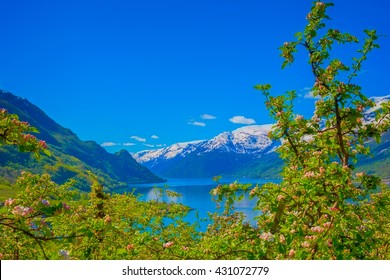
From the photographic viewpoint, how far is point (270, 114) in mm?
6773

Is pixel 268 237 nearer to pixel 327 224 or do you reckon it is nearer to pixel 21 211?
pixel 327 224

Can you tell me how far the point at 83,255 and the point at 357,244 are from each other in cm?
565

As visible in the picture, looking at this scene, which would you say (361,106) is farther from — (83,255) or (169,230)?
(169,230)

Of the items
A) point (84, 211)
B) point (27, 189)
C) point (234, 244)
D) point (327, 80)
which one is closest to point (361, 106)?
point (327, 80)

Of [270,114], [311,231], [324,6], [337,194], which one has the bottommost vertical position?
[311,231]

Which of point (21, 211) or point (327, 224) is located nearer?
point (21, 211)

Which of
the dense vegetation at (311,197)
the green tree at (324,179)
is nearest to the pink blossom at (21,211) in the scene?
the dense vegetation at (311,197)

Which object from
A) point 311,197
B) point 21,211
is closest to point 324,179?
point 311,197

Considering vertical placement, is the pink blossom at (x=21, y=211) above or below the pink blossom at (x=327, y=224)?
below

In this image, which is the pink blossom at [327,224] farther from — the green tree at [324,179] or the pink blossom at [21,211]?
the pink blossom at [21,211]

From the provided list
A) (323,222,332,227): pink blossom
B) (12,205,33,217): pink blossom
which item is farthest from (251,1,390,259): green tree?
(12,205,33,217): pink blossom

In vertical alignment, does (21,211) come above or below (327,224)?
below

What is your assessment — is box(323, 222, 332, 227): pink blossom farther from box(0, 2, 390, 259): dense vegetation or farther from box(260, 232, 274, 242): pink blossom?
box(260, 232, 274, 242): pink blossom
